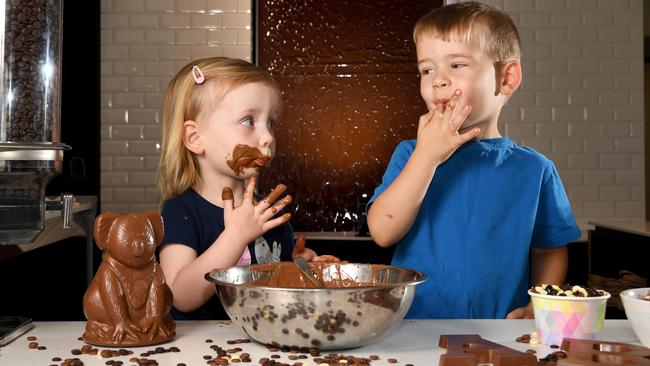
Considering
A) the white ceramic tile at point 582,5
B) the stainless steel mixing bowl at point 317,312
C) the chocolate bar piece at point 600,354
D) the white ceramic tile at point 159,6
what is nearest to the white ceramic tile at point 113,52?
the white ceramic tile at point 159,6

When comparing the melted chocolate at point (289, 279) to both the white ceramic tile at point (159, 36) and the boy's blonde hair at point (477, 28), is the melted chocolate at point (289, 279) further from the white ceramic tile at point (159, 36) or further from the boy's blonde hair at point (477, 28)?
the white ceramic tile at point (159, 36)

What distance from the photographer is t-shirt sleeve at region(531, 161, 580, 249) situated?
175 centimetres

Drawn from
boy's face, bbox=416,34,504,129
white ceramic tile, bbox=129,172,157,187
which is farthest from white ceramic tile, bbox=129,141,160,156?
boy's face, bbox=416,34,504,129

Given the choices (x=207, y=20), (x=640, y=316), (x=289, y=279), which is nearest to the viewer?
Answer: (x=640, y=316)

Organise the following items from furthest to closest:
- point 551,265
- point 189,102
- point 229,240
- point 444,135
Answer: point 551,265, point 189,102, point 444,135, point 229,240

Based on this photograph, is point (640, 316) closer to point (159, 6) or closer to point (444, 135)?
point (444, 135)

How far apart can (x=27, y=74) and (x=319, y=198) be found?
265 centimetres

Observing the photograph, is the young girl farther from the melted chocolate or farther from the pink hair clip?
the melted chocolate

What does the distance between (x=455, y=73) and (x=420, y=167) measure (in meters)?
0.27

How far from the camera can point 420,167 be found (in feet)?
4.94

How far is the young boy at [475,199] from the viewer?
65.4 inches

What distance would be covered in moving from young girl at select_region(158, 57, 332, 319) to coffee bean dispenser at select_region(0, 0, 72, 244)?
0.93 ft

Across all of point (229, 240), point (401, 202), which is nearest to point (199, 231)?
point (229, 240)

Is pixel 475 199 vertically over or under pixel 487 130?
under
